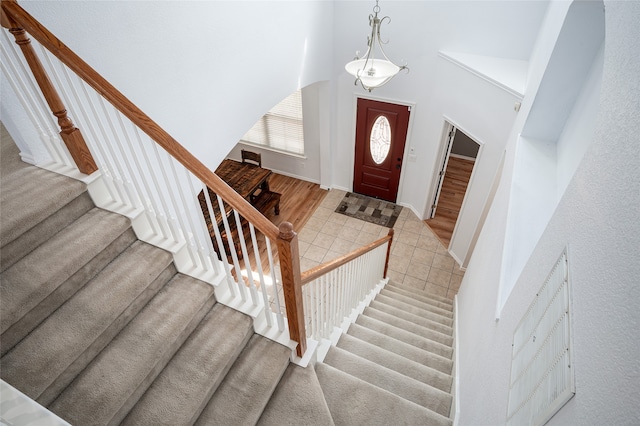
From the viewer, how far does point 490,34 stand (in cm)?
471

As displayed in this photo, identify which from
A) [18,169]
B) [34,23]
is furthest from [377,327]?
[34,23]

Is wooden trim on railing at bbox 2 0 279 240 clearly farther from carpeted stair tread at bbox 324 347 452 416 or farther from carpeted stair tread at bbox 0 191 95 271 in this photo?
carpeted stair tread at bbox 324 347 452 416

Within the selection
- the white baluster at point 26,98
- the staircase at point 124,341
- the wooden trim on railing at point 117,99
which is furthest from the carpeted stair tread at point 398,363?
the white baluster at point 26,98

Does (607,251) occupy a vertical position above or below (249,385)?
above

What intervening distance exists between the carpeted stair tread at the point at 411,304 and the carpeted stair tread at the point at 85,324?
9.79 ft

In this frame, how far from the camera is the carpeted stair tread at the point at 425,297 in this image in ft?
15.4

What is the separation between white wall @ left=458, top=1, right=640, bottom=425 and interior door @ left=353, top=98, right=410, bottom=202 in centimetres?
464

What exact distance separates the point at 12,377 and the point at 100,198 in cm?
105

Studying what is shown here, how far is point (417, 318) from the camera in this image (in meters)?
4.00

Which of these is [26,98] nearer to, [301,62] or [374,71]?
[374,71]

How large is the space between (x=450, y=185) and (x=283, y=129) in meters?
3.55

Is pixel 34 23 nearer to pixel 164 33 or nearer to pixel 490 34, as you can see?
pixel 164 33

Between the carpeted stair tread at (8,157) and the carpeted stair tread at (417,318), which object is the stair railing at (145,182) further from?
the carpeted stair tread at (417,318)

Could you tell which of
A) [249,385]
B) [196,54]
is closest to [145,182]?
[249,385]
